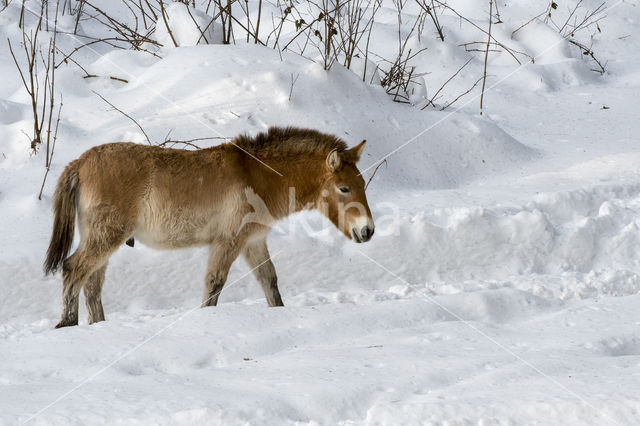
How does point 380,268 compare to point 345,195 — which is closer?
point 345,195

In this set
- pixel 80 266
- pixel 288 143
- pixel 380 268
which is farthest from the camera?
pixel 380 268

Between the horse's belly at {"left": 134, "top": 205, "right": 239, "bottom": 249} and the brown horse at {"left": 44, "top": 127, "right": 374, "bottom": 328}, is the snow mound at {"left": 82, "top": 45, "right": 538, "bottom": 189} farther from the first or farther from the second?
the horse's belly at {"left": 134, "top": 205, "right": 239, "bottom": 249}

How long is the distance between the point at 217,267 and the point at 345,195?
1119mm

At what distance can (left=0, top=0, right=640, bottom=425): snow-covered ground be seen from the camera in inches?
134

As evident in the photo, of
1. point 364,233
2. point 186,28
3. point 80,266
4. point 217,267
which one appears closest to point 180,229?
point 217,267

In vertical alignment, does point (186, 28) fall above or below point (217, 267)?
above

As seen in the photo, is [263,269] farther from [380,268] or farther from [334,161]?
[380,268]

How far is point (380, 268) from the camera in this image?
21.0 feet

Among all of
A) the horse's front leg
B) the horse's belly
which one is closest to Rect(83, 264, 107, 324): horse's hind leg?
the horse's belly

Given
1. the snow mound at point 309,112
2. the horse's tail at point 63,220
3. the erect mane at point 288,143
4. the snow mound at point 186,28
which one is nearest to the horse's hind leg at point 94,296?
the horse's tail at point 63,220

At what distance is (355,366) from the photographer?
381 cm

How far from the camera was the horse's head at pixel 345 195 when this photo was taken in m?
5.41

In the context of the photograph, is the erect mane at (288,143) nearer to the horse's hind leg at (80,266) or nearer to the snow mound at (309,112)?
the horse's hind leg at (80,266)

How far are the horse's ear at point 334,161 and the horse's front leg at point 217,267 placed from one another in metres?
0.93
